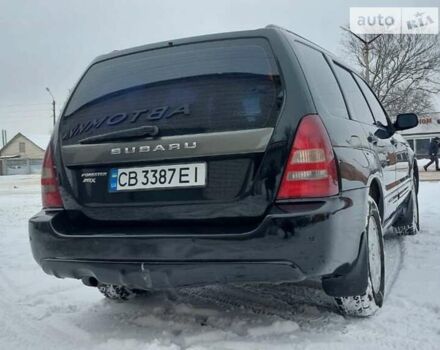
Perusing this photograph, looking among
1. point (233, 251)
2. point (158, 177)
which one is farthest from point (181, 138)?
point (233, 251)

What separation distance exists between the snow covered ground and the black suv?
0.23 m

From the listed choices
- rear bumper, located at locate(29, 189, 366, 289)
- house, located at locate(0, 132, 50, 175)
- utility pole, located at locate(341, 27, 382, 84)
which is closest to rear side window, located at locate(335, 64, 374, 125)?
rear bumper, located at locate(29, 189, 366, 289)

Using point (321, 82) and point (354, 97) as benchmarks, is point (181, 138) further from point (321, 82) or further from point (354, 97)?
point (354, 97)

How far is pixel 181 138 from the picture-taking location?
2.39 metres

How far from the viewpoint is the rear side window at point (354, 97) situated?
3170mm

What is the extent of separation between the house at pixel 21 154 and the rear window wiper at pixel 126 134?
61.8 metres

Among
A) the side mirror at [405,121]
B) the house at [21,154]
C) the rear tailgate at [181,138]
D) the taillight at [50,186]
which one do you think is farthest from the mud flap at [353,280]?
the house at [21,154]

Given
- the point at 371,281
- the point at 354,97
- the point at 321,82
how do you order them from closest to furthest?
the point at 321,82 → the point at 371,281 → the point at 354,97

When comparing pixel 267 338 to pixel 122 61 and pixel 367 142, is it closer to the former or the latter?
pixel 367 142

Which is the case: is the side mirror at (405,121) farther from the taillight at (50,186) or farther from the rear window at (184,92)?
the taillight at (50,186)

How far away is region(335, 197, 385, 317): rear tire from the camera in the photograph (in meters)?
2.69

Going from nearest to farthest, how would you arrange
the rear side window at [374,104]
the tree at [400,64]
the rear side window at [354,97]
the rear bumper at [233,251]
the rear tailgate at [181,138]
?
1. the rear bumper at [233,251]
2. the rear tailgate at [181,138]
3. the rear side window at [354,97]
4. the rear side window at [374,104]
5. the tree at [400,64]

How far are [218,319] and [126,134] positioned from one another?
48.6 inches

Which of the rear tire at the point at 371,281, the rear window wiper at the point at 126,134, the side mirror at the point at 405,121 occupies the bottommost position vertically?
the rear tire at the point at 371,281
